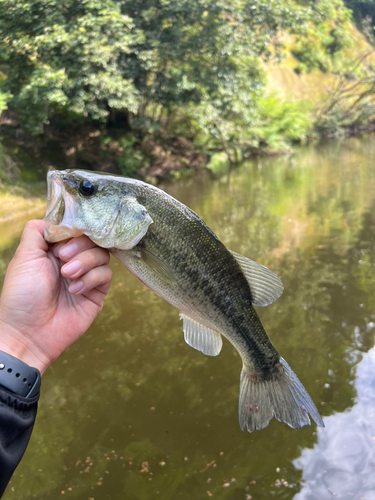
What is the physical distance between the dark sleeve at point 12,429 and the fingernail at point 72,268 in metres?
0.58

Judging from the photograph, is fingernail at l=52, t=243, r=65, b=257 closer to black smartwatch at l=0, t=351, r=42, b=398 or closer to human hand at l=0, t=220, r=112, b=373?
human hand at l=0, t=220, r=112, b=373

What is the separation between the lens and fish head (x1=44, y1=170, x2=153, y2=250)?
6.00 ft

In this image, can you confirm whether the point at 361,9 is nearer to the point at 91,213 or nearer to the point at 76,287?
the point at 91,213

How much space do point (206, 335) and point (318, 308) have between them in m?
2.81

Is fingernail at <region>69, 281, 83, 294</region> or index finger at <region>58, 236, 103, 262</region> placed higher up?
index finger at <region>58, 236, 103, 262</region>

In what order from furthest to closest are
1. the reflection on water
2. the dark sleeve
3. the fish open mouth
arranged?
the reflection on water < the fish open mouth < the dark sleeve

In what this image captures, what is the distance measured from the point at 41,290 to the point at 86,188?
58 centimetres

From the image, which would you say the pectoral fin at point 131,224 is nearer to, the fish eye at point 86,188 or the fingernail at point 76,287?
the fish eye at point 86,188

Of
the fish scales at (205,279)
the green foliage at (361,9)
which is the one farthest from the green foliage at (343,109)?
the fish scales at (205,279)

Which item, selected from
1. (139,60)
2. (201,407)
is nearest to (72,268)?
(201,407)

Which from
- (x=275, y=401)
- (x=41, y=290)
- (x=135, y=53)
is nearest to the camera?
(x=41, y=290)

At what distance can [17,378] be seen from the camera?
5.19 feet

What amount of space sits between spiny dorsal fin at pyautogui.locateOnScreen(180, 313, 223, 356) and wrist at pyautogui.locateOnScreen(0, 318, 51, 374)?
0.76 metres

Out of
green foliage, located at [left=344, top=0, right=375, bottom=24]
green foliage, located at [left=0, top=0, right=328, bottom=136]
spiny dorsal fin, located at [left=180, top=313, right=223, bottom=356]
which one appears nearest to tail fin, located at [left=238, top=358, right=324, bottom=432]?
spiny dorsal fin, located at [left=180, top=313, right=223, bottom=356]
